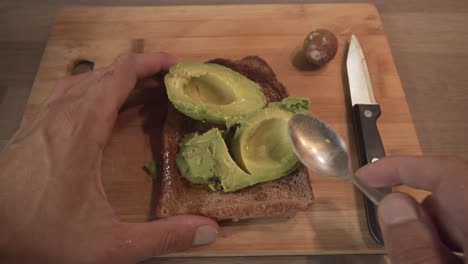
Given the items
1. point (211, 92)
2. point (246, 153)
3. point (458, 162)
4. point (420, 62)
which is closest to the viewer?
point (458, 162)

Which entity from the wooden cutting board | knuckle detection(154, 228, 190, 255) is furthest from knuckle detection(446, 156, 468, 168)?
knuckle detection(154, 228, 190, 255)

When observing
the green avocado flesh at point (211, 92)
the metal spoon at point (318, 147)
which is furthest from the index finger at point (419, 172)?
the green avocado flesh at point (211, 92)

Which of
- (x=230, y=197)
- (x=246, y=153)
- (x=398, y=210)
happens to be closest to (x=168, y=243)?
(x=230, y=197)

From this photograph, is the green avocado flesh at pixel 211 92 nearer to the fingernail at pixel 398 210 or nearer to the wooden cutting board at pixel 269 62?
the wooden cutting board at pixel 269 62

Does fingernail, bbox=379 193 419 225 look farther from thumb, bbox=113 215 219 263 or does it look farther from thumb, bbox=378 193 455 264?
thumb, bbox=113 215 219 263

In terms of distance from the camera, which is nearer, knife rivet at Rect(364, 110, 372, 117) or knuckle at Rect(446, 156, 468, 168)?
knuckle at Rect(446, 156, 468, 168)

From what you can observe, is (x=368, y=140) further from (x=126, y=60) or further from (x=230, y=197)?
(x=126, y=60)

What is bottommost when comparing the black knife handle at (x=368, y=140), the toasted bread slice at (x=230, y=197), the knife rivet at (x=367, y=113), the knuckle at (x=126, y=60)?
the toasted bread slice at (x=230, y=197)
